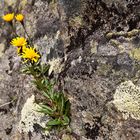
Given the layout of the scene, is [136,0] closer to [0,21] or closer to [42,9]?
[42,9]

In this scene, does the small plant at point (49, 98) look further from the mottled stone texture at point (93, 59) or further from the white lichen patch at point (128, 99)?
the white lichen patch at point (128, 99)

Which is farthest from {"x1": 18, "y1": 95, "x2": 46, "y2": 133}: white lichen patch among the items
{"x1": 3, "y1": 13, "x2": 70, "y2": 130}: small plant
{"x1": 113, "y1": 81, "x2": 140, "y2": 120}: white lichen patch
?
{"x1": 113, "y1": 81, "x2": 140, "y2": 120}: white lichen patch

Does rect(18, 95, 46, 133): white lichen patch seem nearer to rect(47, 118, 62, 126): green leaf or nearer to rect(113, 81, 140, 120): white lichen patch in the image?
rect(47, 118, 62, 126): green leaf

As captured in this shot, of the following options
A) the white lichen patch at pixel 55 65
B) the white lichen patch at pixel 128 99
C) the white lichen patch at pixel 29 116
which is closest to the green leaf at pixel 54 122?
the white lichen patch at pixel 29 116

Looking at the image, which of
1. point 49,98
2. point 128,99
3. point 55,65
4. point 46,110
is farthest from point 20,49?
point 128,99

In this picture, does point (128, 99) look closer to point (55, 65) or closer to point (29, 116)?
point (55, 65)

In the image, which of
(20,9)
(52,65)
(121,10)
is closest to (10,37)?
(20,9)
